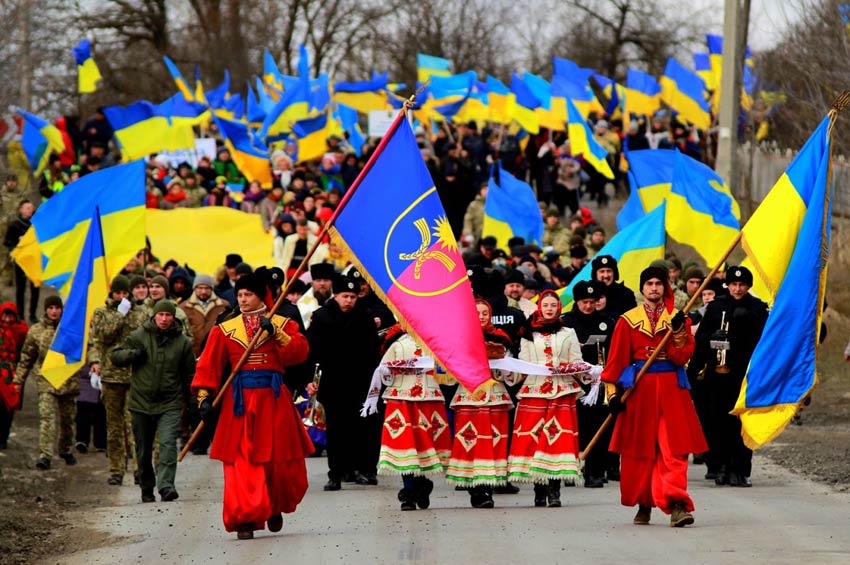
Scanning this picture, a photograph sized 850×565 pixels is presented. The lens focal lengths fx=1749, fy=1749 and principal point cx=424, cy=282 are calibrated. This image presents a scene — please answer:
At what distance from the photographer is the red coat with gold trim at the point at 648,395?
11.8m

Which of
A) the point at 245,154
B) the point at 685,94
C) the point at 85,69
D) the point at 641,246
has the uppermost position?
the point at 85,69

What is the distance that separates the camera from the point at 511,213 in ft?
81.7

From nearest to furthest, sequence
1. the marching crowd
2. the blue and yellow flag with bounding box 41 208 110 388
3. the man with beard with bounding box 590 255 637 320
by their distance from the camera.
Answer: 1. the marching crowd
2. the man with beard with bounding box 590 255 637 320
3. the blue and yellow flag with bounding box 41 208 110 388

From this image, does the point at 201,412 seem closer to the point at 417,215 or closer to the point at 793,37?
the point at 417,215

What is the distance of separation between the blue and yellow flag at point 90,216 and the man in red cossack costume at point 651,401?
A: 24.4 feet

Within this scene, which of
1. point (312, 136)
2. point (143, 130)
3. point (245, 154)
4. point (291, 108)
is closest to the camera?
point (143, 130)

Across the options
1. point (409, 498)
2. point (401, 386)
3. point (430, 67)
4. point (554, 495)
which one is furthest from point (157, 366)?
point (430, 67)

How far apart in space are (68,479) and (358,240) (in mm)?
6138

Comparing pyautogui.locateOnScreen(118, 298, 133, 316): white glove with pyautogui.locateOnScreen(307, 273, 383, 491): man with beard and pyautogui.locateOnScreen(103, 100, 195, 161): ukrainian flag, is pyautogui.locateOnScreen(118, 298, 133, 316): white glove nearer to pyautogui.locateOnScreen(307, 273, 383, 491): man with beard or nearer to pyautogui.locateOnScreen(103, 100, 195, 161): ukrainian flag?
pyautogui.locateOnScreen(307, 273, 383, 491): man with beard

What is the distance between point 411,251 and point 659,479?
2294 mm

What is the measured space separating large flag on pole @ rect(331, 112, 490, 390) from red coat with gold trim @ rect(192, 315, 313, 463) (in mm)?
764

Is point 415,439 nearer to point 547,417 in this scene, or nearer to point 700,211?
point 547,417

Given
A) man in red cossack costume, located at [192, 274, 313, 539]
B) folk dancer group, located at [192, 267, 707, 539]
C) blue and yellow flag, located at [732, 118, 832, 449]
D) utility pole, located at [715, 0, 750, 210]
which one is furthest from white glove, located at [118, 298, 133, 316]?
utility pole, located at [715, 0, 750, 210]

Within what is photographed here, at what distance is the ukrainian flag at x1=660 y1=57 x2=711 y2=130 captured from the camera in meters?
31.8
